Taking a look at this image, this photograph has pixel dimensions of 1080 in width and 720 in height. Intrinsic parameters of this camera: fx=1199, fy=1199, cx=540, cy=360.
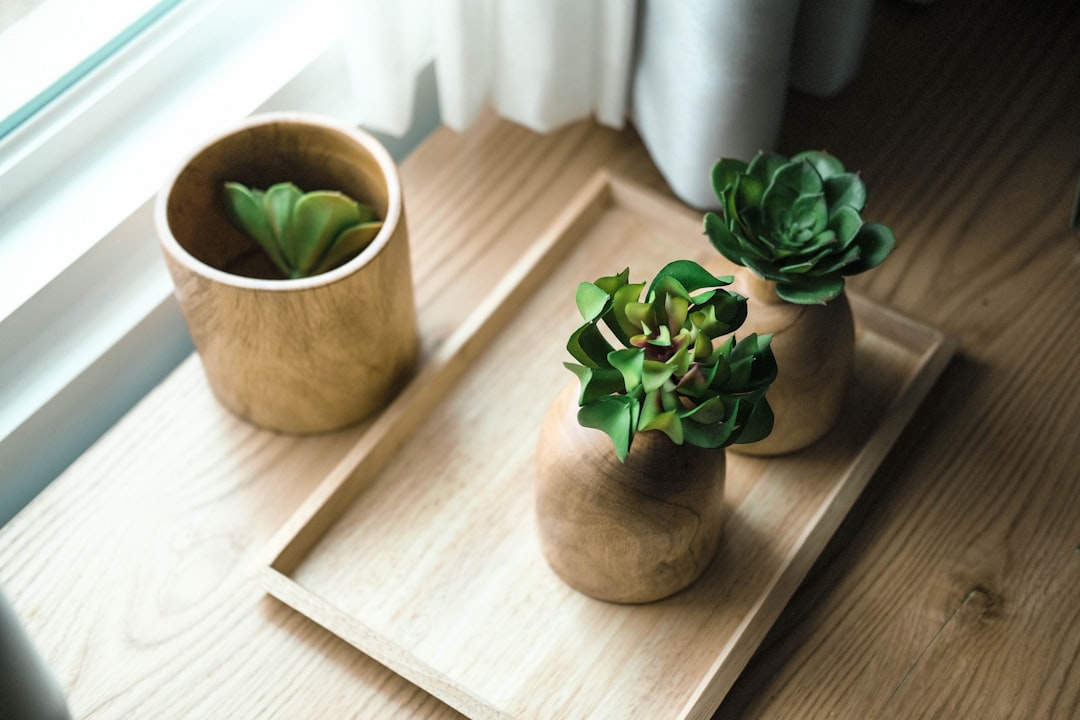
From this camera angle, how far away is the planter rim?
570 millimetres

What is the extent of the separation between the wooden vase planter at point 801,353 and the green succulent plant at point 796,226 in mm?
25

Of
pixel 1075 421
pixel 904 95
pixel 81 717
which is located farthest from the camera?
pixel 904 95

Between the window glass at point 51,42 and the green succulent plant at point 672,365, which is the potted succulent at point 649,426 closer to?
the green succulent plant at point 672,365

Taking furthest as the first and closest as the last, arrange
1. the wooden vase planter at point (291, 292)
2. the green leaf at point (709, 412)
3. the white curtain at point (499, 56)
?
the white curtain at point (499, 56) → the wooden vase planter at point (291, 292) → the green leaf at point (709, 412)

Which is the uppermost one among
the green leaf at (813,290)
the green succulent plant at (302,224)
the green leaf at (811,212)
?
the green leaf at (811,212)

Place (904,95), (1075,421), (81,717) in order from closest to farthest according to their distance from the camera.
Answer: (81,717) < (1075,421) < (904,95)

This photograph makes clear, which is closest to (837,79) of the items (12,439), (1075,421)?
(1075,421)

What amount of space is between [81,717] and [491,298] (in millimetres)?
312

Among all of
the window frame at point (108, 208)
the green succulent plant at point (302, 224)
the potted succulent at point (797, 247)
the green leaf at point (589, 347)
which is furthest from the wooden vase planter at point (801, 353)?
the window frame at point (108, 208)

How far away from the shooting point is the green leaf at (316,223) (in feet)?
1.99

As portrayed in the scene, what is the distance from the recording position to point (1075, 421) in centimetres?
67

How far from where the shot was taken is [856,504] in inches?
25.2

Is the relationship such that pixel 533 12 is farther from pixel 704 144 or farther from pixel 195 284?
pixel 195 284

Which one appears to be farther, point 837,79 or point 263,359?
point 837,79
